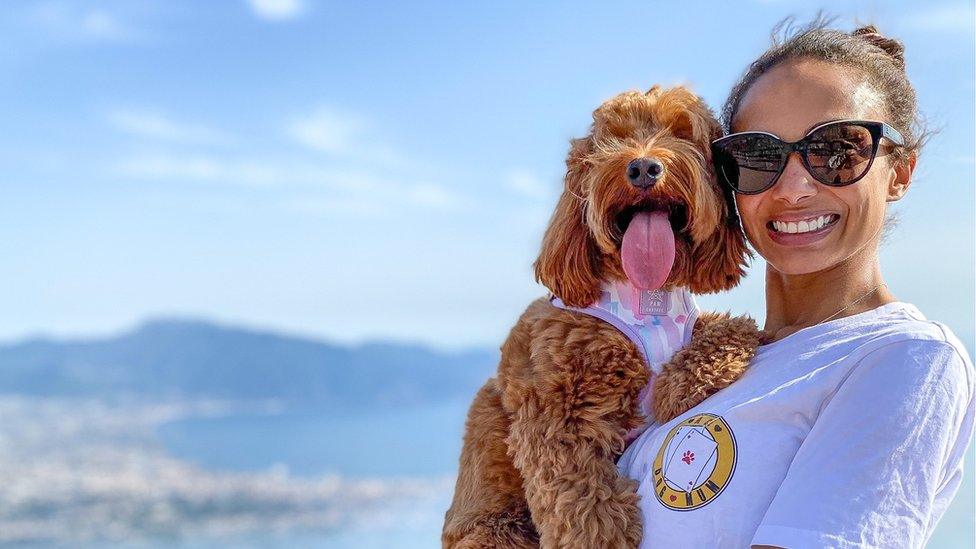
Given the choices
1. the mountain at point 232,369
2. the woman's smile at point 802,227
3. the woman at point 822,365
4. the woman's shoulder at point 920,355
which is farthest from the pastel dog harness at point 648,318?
the mountain at point 232,369

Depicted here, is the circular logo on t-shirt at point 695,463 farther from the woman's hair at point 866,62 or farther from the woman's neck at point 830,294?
the woman's hair at point 866,62

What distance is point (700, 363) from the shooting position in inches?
130

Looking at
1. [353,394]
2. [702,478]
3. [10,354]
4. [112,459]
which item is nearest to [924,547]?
[702,478]

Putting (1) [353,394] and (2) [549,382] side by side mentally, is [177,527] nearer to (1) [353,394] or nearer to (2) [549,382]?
(1) [353,394]

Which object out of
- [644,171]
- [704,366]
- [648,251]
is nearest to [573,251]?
[648,251]

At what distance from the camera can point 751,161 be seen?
335cm

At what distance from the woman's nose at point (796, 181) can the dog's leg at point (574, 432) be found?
2.55 ft

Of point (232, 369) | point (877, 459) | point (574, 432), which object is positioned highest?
point (232, 369)

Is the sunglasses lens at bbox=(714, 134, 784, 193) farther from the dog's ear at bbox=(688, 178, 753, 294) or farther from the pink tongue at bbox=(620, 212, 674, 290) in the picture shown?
the pink tongue at bbox=(620, 212, 674, 290)

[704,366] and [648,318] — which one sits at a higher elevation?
[648,318]

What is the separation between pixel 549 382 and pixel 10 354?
156 meters

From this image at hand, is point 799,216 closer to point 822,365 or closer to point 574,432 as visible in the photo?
point 822,365

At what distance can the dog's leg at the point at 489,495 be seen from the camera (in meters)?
3.43

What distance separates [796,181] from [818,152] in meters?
0.12
